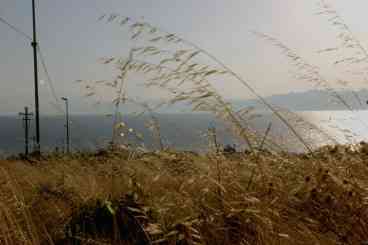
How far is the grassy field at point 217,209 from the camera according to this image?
1868 millimetres

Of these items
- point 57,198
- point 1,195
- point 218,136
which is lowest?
point 57,198

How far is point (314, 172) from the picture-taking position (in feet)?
8.14

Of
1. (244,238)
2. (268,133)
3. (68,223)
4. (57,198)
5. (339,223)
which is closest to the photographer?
(244,238)

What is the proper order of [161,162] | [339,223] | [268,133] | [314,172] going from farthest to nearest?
[161,162]
[268,133]
[314,172]
[339,223]

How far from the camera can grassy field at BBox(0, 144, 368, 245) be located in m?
1.87

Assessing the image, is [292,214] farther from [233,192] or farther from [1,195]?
[1,195]

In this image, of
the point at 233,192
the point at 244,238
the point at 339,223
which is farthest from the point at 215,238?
the point at 339,223

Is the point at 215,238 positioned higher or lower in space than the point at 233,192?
lower

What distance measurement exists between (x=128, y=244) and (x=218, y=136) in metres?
1.12

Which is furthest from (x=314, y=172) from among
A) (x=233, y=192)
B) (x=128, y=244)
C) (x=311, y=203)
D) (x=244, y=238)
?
(x=128, y=244)

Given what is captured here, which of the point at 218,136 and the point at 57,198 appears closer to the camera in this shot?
the point at 218,136

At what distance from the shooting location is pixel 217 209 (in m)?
2.12

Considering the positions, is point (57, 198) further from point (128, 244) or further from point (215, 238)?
point (215, 238)

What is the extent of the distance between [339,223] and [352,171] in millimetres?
537
